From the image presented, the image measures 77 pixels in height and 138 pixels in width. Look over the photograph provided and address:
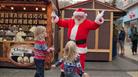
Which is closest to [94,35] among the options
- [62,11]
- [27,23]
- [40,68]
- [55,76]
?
[62,11]

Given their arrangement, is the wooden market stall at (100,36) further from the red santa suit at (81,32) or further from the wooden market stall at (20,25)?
the red santa suit at (81,32)

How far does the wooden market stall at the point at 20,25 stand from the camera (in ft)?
47.7

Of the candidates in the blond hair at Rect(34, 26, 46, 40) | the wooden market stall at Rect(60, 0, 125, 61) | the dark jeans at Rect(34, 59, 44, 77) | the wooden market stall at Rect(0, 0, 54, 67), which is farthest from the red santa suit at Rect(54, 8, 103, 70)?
the wooden market stall at Rect(60, 0, 125, 61)

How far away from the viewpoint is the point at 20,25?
51.8 ft

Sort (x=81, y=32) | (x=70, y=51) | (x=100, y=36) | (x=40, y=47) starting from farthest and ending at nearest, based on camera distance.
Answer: (x=100, y=36) < (x=40, y=47) < (x=81, y=32) < (x=70, y=51)

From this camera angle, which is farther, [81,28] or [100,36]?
[100,36]

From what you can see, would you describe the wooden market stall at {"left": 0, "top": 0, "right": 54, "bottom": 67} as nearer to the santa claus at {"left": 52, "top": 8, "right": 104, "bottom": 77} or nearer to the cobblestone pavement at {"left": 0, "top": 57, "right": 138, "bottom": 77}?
the cobblestone pavement at {"left": 0, "top": 57, "right": 138, "bottom": 77}

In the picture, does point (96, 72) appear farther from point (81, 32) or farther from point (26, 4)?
point (81, 32)

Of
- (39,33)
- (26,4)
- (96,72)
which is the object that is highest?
(26,4)

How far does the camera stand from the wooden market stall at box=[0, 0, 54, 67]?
47.7 ft

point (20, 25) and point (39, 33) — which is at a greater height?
point (20, 25)

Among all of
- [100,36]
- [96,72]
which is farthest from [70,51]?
[100,36]

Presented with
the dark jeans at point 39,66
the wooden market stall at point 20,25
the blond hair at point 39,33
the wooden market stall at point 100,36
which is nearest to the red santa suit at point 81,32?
the blond hair at point 39,33

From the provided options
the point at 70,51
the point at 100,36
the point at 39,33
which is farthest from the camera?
the point at 100,36
